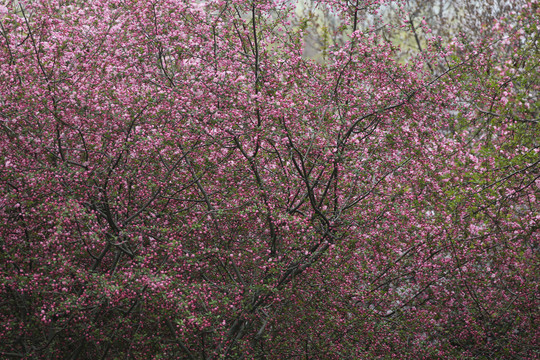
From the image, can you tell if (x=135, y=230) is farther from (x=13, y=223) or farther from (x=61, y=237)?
(x=13, y=223)

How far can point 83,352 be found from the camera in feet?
32.3

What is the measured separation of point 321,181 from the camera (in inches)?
341

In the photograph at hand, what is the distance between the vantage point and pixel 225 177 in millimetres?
8453

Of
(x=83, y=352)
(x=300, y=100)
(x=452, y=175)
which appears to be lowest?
(x=83, y=352)

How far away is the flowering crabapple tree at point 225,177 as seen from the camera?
7691 mm

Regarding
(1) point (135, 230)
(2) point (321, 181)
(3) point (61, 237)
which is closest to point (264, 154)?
(2) point (321, 181)

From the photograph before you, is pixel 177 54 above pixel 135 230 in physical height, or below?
above

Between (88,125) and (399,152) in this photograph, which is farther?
(399,152)

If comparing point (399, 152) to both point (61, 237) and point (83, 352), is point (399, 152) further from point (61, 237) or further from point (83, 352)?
point (83, 352)

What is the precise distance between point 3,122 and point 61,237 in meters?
1.77

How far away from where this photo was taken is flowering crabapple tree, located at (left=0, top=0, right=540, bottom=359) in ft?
25.2

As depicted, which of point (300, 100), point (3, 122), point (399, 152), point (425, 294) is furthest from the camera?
point (425, 294)

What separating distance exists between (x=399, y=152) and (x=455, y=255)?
208 centimetres

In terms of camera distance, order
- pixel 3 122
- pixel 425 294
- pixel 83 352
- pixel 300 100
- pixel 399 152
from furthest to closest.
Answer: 1. pixel 425 294
2. pixel 83 352
3. pixel 399 152
4. pixel 300 100
5. pixel 3 122
